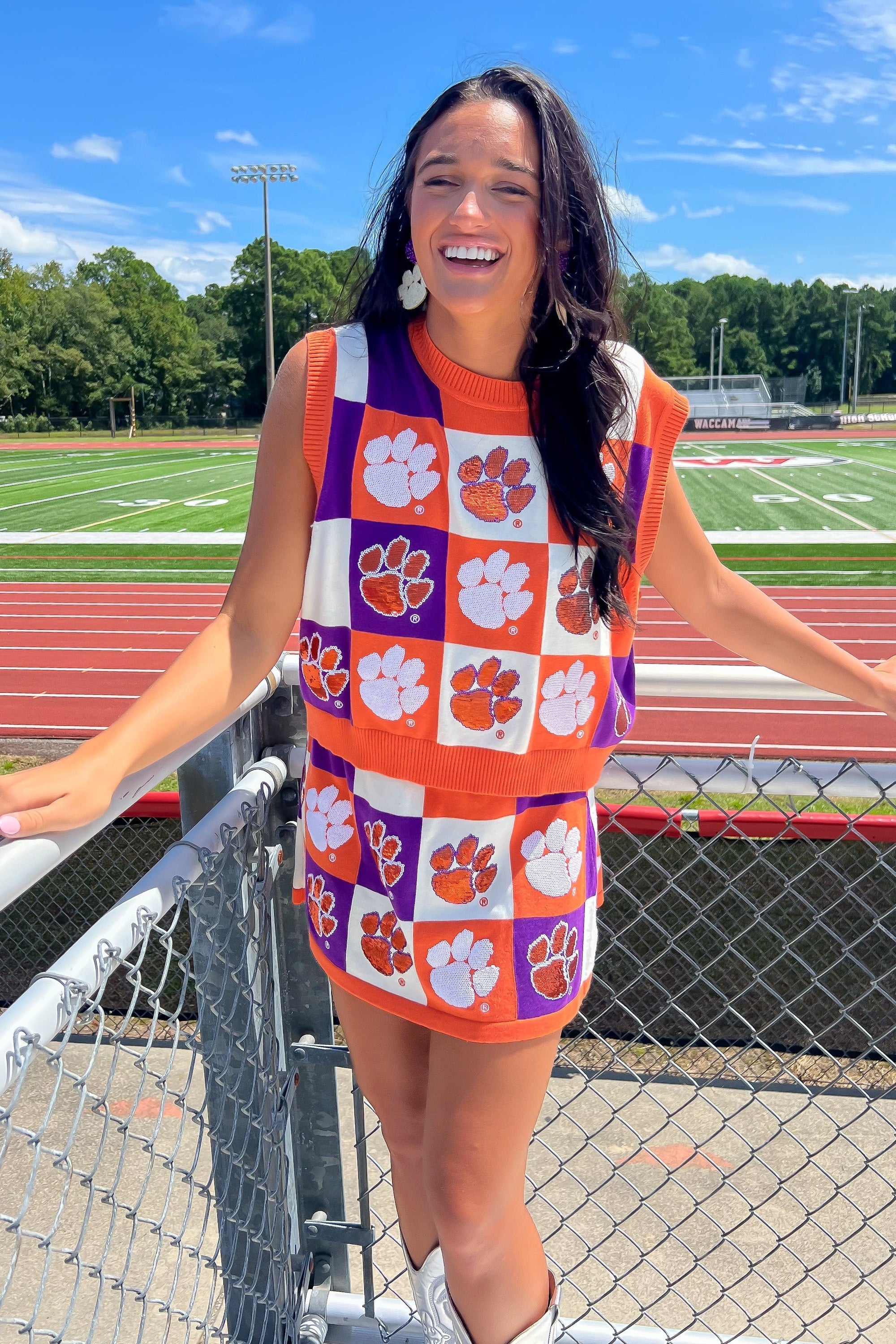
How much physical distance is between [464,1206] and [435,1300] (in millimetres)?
230

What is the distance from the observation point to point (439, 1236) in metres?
1.42

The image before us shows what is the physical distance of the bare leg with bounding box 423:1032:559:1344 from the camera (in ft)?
4.41

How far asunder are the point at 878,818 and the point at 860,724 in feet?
25.2

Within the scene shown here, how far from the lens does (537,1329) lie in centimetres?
146

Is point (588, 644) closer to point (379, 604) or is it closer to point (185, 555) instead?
point (379, 604)

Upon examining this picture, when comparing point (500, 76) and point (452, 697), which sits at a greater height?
point (500, 76)

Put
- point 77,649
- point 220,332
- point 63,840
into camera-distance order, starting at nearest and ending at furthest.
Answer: point 63,840 < point 77,649 < point 220,332

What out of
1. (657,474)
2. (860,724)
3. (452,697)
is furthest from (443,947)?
(860,724)

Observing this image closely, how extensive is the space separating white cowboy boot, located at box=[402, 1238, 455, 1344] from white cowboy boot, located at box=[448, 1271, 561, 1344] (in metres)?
0.01

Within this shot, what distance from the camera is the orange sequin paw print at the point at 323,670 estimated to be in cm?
141

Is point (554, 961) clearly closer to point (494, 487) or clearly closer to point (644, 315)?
point (494, 487)

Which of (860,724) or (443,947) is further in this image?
(860,724)

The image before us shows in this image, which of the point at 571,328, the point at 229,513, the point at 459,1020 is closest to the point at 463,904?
the point at 459,1020

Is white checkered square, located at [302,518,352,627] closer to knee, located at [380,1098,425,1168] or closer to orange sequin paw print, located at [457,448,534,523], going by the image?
orange sequin paw print, located at [457,448,534,523]
